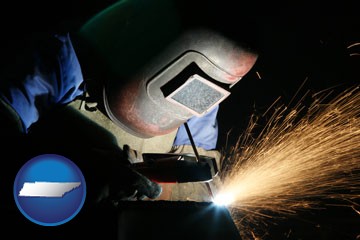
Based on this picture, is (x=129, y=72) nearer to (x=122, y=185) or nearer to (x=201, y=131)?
(x=122, y=185)

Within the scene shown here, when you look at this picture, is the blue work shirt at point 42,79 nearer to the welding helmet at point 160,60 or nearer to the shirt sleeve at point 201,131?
the welding helmet at point 160,60

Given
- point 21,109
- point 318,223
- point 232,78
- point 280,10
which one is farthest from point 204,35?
point 318,223

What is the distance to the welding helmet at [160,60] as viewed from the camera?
1.95 metres

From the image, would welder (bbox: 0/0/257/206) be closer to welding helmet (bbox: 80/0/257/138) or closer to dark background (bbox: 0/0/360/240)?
welding helmet (bbox: 80/0/257/138)

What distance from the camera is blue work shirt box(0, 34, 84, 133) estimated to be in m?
1.77

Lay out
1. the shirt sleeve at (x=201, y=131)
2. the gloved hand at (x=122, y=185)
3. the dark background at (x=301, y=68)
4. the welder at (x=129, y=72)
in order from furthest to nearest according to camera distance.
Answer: the dark background at (x=301, y=68) < the shirt sleeve at (x=201, y=131) < the welder at (x=129, y=72) < the gloved hand at (x=122, y=185)

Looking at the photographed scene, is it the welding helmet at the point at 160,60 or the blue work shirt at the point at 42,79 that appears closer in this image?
the blue work shirt at the point at 42,79

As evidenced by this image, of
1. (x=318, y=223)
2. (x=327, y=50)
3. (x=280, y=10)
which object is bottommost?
(x=318, y=223)

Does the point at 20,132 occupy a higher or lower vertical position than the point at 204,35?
lower

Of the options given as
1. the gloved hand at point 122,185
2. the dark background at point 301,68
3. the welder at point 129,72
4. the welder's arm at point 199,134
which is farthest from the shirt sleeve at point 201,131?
the dark background at point 301,68

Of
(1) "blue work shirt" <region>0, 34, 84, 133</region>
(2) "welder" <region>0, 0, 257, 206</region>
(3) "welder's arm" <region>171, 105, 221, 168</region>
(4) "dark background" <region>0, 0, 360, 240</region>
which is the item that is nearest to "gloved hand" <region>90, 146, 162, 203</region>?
(2) "welder" <region>0, 0, 257, 206</region>

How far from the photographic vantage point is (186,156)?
8.18ft

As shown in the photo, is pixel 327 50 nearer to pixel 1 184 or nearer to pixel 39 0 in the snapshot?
pixel 39 0

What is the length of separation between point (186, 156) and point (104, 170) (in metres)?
0.91
